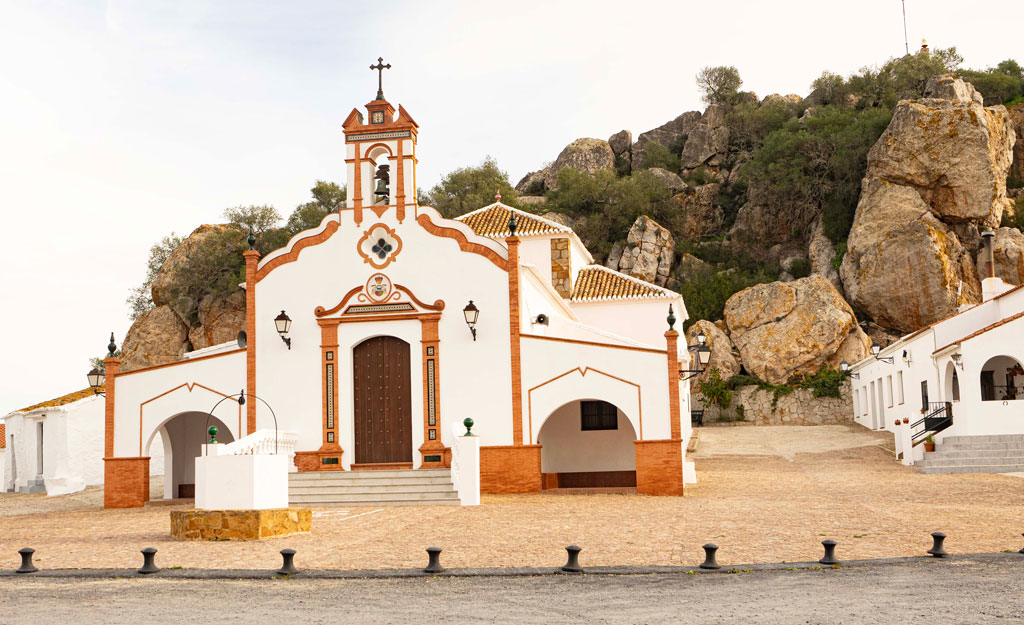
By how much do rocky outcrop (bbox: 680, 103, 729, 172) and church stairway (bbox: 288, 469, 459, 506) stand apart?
42.9m

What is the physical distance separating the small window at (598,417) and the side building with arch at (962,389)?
7.68m

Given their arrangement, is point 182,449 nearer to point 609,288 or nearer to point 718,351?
point 609,288

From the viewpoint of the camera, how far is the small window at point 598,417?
21.8 metres

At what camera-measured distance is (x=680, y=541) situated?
11062mm

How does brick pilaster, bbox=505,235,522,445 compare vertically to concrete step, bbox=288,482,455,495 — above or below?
above

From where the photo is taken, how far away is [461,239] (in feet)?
67.1

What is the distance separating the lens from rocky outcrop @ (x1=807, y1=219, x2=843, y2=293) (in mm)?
45156

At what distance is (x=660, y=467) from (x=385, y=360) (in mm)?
6446

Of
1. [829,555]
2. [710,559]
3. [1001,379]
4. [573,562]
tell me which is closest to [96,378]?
[573,562]

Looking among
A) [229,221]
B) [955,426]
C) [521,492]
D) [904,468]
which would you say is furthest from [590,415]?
[229,221]

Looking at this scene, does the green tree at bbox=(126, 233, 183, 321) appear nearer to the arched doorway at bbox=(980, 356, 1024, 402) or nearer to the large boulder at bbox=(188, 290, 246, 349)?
the large boulder at bbox=(188, 290, 246, 349)

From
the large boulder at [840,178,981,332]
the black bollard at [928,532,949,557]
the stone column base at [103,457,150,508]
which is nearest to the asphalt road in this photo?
the black bollard at [928,532,949,557]

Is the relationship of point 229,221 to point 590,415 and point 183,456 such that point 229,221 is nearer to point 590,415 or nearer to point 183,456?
point 183,456

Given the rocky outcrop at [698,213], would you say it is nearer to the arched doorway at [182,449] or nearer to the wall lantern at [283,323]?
the arched doorway at [182,449]
